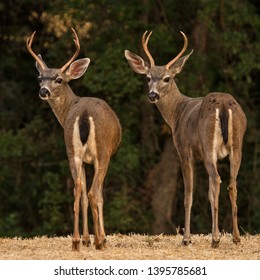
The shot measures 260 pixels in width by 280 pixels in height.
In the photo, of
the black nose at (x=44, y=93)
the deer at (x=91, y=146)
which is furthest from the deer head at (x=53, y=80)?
the deer at (x=91, y=146)

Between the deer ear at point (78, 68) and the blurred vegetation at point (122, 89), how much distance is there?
6.66m

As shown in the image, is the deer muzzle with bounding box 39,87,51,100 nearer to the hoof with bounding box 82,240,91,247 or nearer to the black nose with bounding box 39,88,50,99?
the black nose with bounding box 39,88,50,99

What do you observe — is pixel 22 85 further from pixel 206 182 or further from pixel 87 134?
pixel 87 134

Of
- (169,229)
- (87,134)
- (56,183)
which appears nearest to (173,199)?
(169,229)

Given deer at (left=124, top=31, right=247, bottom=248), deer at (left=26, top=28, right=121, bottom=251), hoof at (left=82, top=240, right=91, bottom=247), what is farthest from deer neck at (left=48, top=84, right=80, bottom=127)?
hoof at (left=82, top=240, right=91, bottom=247)

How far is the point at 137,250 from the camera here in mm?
11602

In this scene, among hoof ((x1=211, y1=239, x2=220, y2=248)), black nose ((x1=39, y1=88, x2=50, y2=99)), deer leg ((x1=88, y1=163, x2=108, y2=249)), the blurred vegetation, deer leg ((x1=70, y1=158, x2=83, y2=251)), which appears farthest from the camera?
the blurred vegetation

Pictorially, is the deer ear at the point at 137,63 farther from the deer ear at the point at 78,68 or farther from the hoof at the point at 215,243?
the hoof at the point at 215,243

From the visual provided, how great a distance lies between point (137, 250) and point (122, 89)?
9.33m

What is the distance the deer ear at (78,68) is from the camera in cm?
1347

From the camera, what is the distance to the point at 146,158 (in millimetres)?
21766

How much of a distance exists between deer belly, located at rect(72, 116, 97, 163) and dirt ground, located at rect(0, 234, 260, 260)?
1.05 m

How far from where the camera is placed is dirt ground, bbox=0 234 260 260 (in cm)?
1109

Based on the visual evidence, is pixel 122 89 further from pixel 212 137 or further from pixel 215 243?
pixel 215 243
